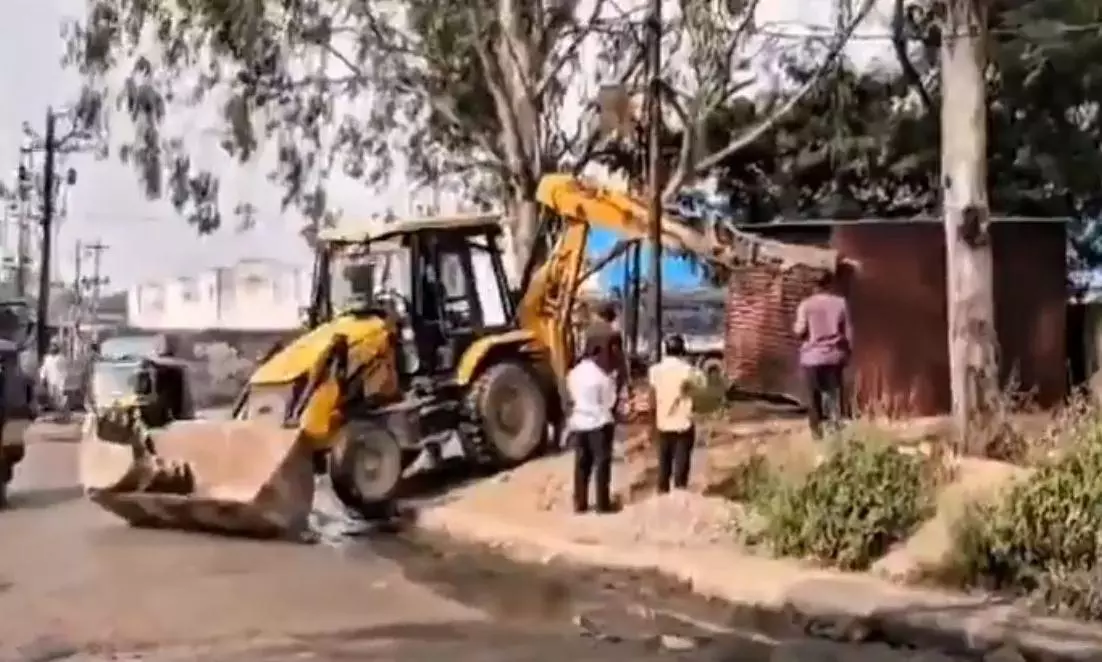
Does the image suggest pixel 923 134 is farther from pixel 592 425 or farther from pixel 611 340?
pixel 592 425

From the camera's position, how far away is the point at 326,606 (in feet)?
43.0

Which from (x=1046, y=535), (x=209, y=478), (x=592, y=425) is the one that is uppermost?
(x=592, y=425)

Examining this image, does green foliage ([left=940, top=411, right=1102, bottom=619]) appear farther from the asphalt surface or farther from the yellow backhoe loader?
the yellow backhoe loader

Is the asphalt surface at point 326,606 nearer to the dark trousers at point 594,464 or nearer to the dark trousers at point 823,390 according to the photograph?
the dark trousers at point 594,464

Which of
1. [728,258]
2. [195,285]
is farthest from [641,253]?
[195,285]

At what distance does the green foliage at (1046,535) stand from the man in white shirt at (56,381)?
97.6 feet

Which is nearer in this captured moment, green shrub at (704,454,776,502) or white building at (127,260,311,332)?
green shrub at (704,454,776,502)

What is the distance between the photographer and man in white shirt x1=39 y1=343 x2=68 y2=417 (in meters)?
40.1

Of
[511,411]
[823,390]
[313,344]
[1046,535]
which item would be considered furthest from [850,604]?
[511,411]

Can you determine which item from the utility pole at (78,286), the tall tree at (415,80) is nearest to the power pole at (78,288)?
the utility pole at (78,286)

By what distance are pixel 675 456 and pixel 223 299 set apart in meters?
76.5

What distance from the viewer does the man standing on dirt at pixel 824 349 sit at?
18.5m

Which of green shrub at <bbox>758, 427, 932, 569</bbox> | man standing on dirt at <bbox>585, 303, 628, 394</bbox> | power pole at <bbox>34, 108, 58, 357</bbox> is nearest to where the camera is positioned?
green shrub at <bbox>758, 427, 932, 569</bbox>

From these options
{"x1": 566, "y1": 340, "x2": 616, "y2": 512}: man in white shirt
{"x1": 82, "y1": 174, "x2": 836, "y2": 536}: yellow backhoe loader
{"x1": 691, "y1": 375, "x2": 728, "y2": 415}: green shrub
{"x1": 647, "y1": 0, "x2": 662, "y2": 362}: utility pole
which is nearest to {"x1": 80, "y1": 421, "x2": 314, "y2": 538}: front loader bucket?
{"x1": 82, "y1": 174, "x2": 836, "y2": 536}: yellow backhoe loader
